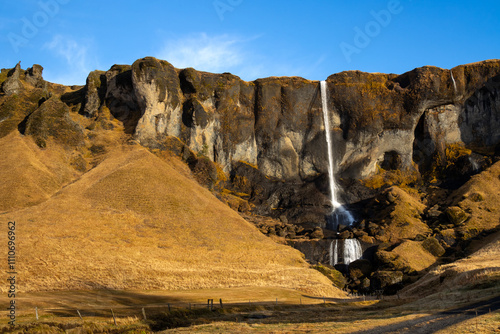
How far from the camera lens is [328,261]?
68.2 m

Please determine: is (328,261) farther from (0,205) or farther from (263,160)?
(0,205)

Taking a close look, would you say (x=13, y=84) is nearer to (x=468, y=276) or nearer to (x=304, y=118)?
(x=304, y=118)

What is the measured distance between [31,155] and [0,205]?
1403 centimetres

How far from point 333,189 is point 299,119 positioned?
18361mm

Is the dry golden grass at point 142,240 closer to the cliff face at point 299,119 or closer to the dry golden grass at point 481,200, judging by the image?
the cliff face at point 299,119

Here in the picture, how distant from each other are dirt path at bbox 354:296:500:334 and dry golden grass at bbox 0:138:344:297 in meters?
23.7

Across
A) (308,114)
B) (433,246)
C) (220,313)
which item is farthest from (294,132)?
(220,313)

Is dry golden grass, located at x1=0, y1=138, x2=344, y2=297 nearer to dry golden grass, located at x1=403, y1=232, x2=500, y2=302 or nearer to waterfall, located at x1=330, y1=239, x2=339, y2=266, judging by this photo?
waterfall, located at x1=330, y1=239, x2=339, y2=266

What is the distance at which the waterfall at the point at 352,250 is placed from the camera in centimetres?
6800

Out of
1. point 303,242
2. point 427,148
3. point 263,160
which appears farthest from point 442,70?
point 303,242

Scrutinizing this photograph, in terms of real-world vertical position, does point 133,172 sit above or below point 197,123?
below

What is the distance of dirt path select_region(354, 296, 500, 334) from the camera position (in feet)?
69.3

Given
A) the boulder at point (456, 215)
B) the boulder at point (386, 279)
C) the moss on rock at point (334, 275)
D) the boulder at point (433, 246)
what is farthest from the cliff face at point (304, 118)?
the boulder at point (386, 279)

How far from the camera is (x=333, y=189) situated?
291 feet
